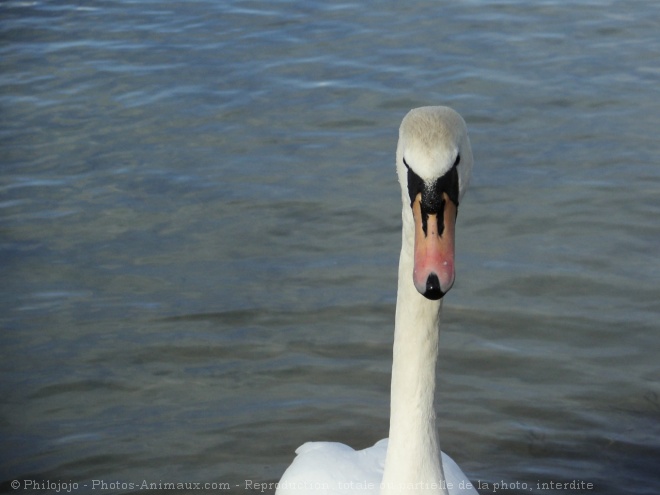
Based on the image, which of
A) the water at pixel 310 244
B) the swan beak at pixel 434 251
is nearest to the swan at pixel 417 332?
the swan beak at pixel 434 251

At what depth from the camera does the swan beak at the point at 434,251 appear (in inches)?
105

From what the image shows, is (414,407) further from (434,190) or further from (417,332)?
(434,190)

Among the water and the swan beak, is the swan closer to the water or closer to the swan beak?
the swan beak

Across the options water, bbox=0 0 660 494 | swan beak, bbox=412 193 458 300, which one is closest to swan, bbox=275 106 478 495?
swan beak, bbox=412 193 458 300

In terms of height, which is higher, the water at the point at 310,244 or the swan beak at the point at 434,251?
the swan beak at the point at 434,251

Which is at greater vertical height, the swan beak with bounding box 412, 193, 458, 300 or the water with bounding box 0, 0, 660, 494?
the swan beak with bounding box 412, 193, 458, 300

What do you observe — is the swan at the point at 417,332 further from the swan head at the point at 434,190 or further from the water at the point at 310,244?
the water at the point at 310,244

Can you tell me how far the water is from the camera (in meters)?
5.05

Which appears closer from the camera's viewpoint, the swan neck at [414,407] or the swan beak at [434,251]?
the swan beak at [434,251]

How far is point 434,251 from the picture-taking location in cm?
271

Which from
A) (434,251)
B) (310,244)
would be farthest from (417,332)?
(310,244)

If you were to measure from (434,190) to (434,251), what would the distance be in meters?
0.16

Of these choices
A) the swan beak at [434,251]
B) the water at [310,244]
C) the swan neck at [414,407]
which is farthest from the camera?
the water at [310,244]

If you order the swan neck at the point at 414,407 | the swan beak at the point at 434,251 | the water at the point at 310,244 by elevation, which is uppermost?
the swan beak at the point at 434,251
